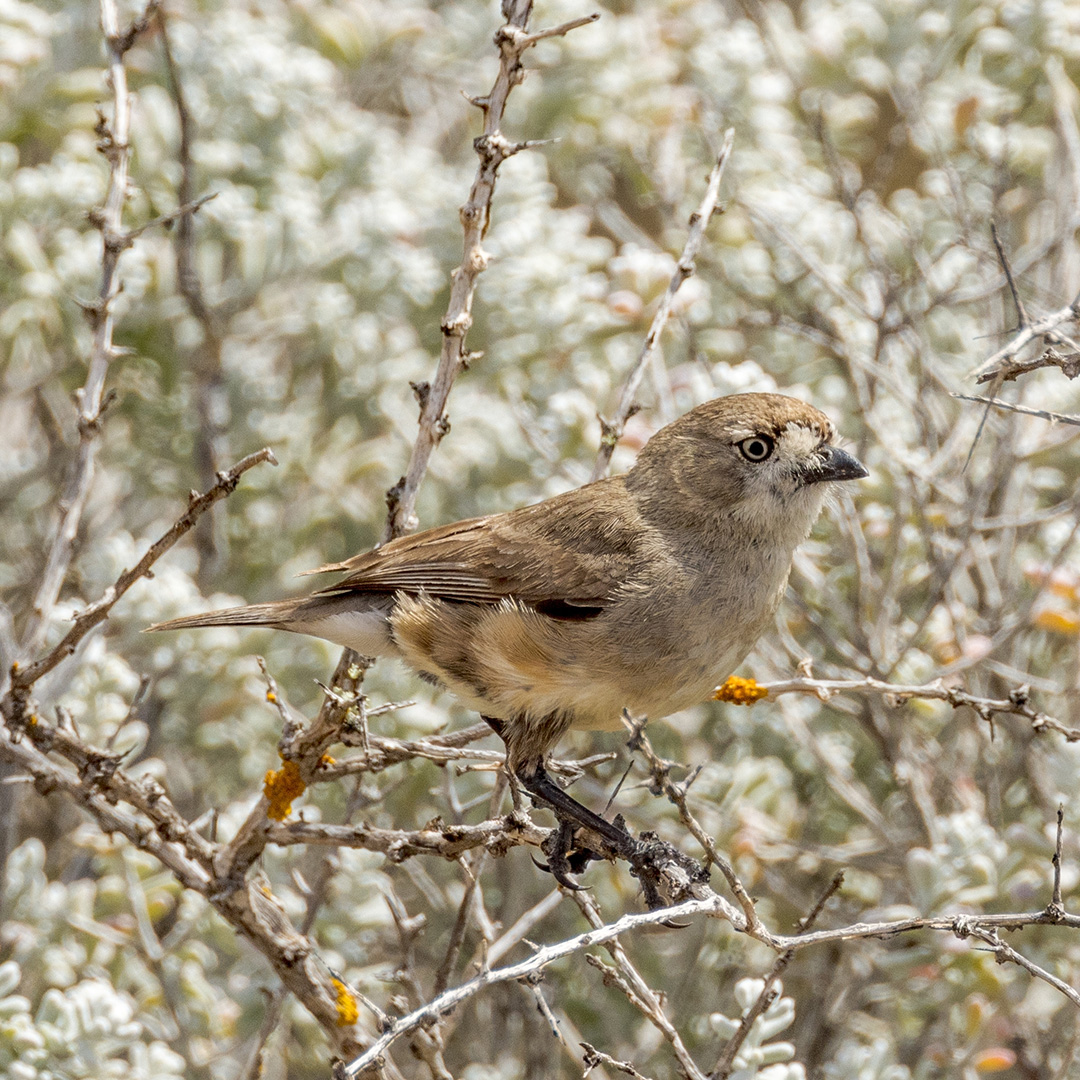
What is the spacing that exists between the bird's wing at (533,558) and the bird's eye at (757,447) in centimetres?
37

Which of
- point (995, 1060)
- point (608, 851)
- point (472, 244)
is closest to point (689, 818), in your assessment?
point (608, 851)

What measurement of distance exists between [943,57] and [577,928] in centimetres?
424

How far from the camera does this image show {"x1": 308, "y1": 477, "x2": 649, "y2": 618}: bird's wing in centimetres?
362

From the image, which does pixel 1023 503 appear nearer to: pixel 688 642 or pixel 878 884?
pixel 878 884

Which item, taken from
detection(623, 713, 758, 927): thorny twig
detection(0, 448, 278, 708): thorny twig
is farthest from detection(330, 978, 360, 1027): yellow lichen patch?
detection(0, 448, 278, 708): thorny twig

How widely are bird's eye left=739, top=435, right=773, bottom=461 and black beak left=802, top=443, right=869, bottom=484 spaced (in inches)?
5.1

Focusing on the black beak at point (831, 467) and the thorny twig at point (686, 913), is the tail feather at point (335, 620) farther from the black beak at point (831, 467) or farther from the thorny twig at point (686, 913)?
the thorny twig at point (686, 913)

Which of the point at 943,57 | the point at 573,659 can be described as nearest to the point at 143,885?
the point at 573,659

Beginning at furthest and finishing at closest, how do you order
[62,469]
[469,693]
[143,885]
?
[62,469] → [143,885] → [469,693]

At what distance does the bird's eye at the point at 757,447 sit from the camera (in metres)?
3.70

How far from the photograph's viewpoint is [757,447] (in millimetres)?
3709

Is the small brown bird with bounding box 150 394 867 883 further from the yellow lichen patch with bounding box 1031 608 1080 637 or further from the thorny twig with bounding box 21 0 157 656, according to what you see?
the yellow lichen patch with bounding box 1031 608 1080 637

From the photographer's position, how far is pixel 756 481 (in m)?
3.67

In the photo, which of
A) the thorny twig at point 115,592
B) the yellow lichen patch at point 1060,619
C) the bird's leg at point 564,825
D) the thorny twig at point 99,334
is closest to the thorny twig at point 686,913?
the bird's leg at point 564,825
